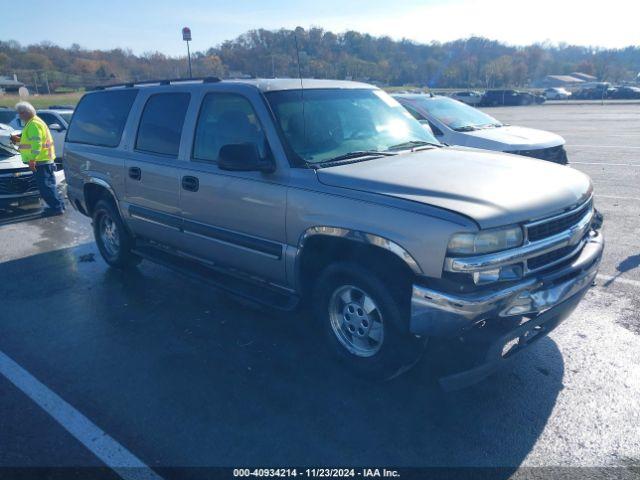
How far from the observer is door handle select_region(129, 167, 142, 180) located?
5363 mm

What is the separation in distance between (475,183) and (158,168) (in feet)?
10.2

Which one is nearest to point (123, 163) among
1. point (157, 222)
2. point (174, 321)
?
point (157, 222)

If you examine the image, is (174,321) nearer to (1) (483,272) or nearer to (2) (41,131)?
(1) (483,272)

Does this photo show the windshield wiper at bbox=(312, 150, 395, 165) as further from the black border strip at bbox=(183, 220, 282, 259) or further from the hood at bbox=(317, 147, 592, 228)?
the black border strip at bbox=(183, 220, 282, 259)

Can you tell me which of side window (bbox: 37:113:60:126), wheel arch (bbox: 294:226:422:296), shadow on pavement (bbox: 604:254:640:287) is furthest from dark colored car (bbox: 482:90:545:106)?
wheel arch (bbox: 294:226:422:296)

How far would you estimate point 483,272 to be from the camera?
3.04 meters

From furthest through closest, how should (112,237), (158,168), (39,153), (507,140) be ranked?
(39,153) → (507,140) → (112,237) → (158,168)

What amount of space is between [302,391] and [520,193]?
6.51ft

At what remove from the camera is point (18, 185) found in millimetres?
9578

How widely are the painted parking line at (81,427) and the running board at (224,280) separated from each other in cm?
147

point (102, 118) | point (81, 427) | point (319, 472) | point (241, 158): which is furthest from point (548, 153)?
point (81, 427)

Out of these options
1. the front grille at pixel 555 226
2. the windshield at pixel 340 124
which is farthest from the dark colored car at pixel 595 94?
the front grille at pixel 555 226

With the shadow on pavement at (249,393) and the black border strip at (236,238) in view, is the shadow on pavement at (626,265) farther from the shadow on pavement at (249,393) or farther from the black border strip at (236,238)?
the black border strip at (236,238)

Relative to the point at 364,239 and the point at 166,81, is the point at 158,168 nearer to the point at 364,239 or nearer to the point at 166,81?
the point at 166,81
